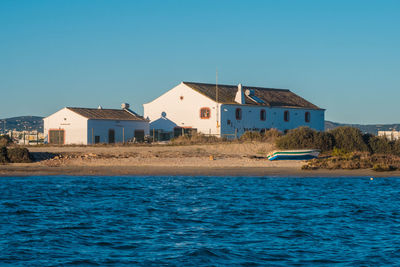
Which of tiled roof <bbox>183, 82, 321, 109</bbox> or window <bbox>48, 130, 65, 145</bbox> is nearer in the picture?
window <bbox>48, 130, 65, 145</bbox>

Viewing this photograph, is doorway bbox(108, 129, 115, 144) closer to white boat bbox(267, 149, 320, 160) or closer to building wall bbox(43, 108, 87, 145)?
building wall bbox(43, 108, 87, 145)

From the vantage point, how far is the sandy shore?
29.8 m

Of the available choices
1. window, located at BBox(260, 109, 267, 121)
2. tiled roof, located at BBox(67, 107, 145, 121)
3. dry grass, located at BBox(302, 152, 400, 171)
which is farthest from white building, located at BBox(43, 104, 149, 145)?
dry grass, located at BBox(302, 152, 400, 171)

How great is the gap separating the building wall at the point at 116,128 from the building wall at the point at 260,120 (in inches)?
321

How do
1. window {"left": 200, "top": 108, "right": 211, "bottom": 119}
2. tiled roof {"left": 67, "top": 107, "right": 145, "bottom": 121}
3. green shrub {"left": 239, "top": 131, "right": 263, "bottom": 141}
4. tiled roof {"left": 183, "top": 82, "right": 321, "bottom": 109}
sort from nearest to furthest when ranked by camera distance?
green shrub {"left": 239, "top": 131, "right": 263, "bottom": 141} < tiled roof {"left": 67, "top": 107, "right": 145, "bottom": 121} < window {"left": 200, "top": 108, "right": 211, "bottom": 119} < tiled roof {"left": 183, "top": 82, "right": 321, "bottom": 109}

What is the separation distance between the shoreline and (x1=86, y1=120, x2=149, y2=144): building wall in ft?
67.8

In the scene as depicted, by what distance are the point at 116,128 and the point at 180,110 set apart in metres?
6.73

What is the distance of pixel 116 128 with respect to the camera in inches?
2188

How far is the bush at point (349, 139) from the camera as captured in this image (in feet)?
124

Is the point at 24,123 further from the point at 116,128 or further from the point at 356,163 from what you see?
the point at 356,163

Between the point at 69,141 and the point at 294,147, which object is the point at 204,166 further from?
the point at 69,141

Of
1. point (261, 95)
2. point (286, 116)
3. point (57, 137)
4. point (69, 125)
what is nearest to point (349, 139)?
point (286, 116)

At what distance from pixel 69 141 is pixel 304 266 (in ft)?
147

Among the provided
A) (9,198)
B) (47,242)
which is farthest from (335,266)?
(9,198)
